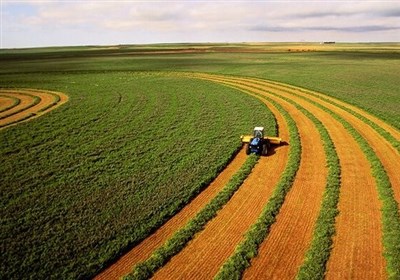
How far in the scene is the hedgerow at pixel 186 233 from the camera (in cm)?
1402

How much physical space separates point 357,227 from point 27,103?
43414 millimetres

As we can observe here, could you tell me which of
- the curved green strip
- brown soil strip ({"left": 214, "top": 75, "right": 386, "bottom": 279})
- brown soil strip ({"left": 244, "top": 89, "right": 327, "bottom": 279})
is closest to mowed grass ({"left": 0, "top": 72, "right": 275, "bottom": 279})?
brown soil strip ({"left": 244, "top": 89, "right": 327, "bottom": 279})

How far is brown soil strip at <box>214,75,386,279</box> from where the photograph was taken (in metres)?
13.7

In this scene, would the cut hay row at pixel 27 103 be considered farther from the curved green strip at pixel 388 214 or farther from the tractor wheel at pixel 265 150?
the curved green strip at pixel 388 214

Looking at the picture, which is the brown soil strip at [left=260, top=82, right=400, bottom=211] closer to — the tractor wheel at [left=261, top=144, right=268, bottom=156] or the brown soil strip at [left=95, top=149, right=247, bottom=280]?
the tractor wheel at [left=261, top=144, right=268, bottom=156]

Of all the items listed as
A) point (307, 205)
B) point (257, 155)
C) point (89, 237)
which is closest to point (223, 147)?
point (257, 155)

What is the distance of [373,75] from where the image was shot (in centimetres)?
7244

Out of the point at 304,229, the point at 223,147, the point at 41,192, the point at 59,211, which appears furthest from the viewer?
the point at 223,147

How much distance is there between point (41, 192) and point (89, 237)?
6102mm

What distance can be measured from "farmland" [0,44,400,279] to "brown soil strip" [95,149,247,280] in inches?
2.4

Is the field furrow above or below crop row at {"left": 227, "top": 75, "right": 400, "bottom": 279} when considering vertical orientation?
above

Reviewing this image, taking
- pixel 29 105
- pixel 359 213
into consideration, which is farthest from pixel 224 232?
pixel 29 105

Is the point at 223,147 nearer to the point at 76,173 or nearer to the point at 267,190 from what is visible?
the point at 267,190

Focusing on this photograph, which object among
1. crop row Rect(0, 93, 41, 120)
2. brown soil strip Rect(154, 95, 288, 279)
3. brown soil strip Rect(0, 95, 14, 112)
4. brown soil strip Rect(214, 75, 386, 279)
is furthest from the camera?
brown soil strip Rect(0, 95, 14, 112)
